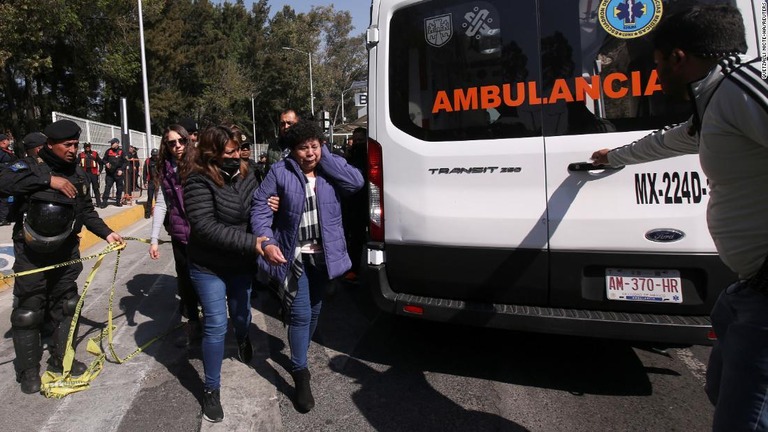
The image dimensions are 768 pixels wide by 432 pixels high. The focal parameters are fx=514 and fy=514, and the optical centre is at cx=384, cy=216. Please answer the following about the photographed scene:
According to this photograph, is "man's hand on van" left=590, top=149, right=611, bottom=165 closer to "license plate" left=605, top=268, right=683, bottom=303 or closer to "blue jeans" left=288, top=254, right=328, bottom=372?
"license plate" left=605, top=268, right=683, bottom=303

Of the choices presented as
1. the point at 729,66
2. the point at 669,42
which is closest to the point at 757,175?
the point at 729,66

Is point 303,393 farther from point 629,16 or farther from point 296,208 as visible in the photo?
point 629,16

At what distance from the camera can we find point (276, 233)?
3143mm

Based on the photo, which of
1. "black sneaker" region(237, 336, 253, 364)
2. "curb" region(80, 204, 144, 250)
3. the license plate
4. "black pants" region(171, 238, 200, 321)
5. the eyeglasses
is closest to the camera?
the license plate

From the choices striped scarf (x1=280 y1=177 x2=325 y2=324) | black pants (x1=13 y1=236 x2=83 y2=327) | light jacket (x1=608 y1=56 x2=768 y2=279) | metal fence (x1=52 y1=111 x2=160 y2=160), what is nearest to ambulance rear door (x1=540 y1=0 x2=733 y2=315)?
light jacket (x1=608 y1=56 x2=768 y2=279)

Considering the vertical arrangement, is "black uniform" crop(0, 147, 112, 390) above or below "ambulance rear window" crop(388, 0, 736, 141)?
below

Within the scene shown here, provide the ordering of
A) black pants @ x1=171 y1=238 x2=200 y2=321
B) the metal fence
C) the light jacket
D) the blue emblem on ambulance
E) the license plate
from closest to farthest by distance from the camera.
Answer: the light jacket < the blue emblem on ambulance < the license plate < black pants @ x1=171 y1=238 x2=200 y2=321 < the metal fence

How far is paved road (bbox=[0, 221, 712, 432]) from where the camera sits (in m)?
2.88

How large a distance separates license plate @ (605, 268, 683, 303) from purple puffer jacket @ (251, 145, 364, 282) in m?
1.52

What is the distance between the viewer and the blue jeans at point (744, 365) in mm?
1438

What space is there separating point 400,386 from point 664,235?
1.79 meters

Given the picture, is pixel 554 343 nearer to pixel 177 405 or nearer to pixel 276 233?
pixel 276 233

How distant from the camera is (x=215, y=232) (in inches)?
109

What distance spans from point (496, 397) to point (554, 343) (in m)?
0.98
